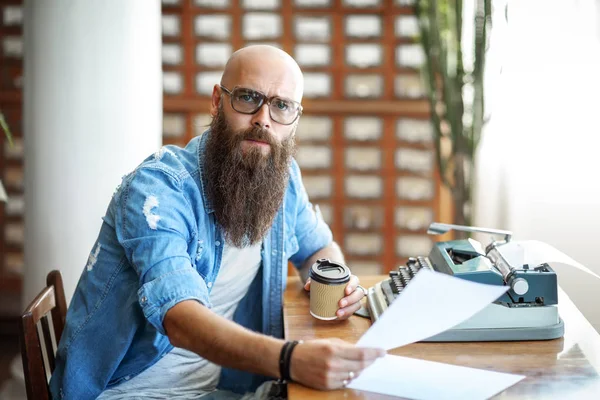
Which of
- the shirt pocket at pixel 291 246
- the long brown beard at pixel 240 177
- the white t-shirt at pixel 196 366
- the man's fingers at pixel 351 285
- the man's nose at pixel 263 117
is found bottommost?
the white t-shirt at pixel 196 366

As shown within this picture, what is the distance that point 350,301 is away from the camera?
60.7 inches

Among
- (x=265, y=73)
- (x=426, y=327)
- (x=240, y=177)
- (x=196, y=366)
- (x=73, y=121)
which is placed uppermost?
(x=265, y=73)

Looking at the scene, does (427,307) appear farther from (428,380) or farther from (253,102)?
(253,102)

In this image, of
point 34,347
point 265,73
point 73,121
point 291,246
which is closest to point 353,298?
point 291,246

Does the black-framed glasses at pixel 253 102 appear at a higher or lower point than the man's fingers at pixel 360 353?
higher

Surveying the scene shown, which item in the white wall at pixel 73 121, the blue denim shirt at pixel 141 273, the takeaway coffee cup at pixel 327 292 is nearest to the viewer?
the blue denim shirt at pixel 141 273

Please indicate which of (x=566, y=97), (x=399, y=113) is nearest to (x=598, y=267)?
(x=566, y=97)

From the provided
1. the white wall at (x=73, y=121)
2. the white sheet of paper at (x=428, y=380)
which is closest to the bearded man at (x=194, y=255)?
the white sheet of paper at (x=428, y=380)

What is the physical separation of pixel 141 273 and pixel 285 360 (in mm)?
363

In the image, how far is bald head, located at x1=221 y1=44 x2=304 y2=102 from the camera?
161cm

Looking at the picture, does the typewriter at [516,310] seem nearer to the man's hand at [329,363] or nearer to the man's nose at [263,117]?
the man's hand at [329,363]

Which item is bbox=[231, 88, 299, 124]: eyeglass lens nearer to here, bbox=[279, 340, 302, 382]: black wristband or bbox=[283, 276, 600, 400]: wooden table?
bbox=[283, 276, 600, 400]: wooden table

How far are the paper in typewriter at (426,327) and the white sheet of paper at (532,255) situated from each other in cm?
38

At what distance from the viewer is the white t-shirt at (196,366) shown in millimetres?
1574
